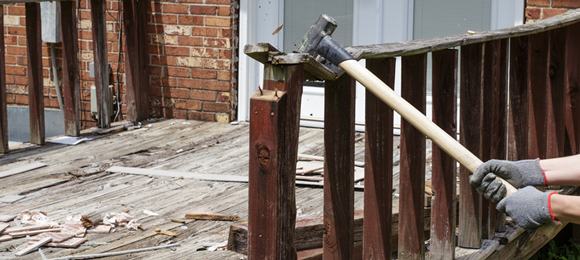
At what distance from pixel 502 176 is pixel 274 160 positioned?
0.79 m

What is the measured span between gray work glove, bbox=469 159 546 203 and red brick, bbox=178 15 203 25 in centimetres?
399

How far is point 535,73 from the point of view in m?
3.26

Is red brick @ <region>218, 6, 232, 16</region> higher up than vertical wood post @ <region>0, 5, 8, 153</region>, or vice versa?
red brick @ <region>218, 6, 232, 16</region>

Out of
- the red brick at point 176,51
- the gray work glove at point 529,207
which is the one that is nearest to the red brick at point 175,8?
the red brick at point 176,51

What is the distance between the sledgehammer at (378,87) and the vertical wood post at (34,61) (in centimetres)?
338

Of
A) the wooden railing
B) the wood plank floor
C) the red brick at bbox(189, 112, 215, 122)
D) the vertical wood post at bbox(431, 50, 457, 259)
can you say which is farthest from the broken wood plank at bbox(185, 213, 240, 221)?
the red brick at bbox(189, 112, 215, 122)

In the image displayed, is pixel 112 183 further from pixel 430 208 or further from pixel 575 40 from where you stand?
pixel 575 40

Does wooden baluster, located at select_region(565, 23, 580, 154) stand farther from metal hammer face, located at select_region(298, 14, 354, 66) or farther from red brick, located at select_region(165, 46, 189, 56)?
red brick, located at select_region(165, 46, 189, 56)

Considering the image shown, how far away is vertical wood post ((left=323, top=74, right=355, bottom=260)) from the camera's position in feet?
6.72

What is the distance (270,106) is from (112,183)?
8.30 ft

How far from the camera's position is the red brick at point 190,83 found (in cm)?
582

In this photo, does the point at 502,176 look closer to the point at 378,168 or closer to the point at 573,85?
the point at 378,168

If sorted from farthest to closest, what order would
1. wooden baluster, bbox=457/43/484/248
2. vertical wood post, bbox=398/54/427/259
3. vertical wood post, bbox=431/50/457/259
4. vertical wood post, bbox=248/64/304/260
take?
wooden baluster, bbox=457/43/484/248
vertical wood post, bbox=431/50/457/259
vertical wood post, bbox=398/54/427/259
vertical wood post, bbox=248/64/304/260

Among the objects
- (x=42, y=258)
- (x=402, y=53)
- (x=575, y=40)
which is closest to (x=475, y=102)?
(x=402, y=53)
